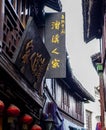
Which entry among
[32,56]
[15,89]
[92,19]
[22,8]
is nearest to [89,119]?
[92,19]

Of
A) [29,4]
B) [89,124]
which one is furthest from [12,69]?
[89,124]

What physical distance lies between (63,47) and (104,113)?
3517 mm

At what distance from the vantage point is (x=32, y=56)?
12.3 metres

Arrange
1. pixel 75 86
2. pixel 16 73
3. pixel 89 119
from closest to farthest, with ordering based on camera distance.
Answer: pixel 16 73
pixel 75 86
pixel 89 119

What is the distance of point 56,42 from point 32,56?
408 centimetres

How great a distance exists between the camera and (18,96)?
11828 mm

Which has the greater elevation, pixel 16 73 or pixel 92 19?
pixel 92 19

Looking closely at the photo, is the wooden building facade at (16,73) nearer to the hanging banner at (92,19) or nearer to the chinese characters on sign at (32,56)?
the chinese characters on sign at (32,56)

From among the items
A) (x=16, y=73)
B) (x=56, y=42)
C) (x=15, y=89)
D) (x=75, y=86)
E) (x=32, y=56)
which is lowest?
(x=15, y=89)

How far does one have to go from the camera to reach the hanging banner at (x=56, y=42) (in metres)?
16.1

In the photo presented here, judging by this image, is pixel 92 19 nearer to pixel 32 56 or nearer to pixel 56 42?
pixel 56 42

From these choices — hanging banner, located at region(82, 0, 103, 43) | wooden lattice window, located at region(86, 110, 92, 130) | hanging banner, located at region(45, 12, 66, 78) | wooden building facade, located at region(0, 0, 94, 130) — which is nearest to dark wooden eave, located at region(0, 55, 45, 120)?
Result: wooden building facade, located at region(0, 0, 94, 130)

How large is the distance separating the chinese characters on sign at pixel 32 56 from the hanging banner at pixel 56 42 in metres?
1.94

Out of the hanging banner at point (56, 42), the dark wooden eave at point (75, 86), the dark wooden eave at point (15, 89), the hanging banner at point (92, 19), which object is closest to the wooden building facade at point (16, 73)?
the dark wooden eave at point (15, 89)
